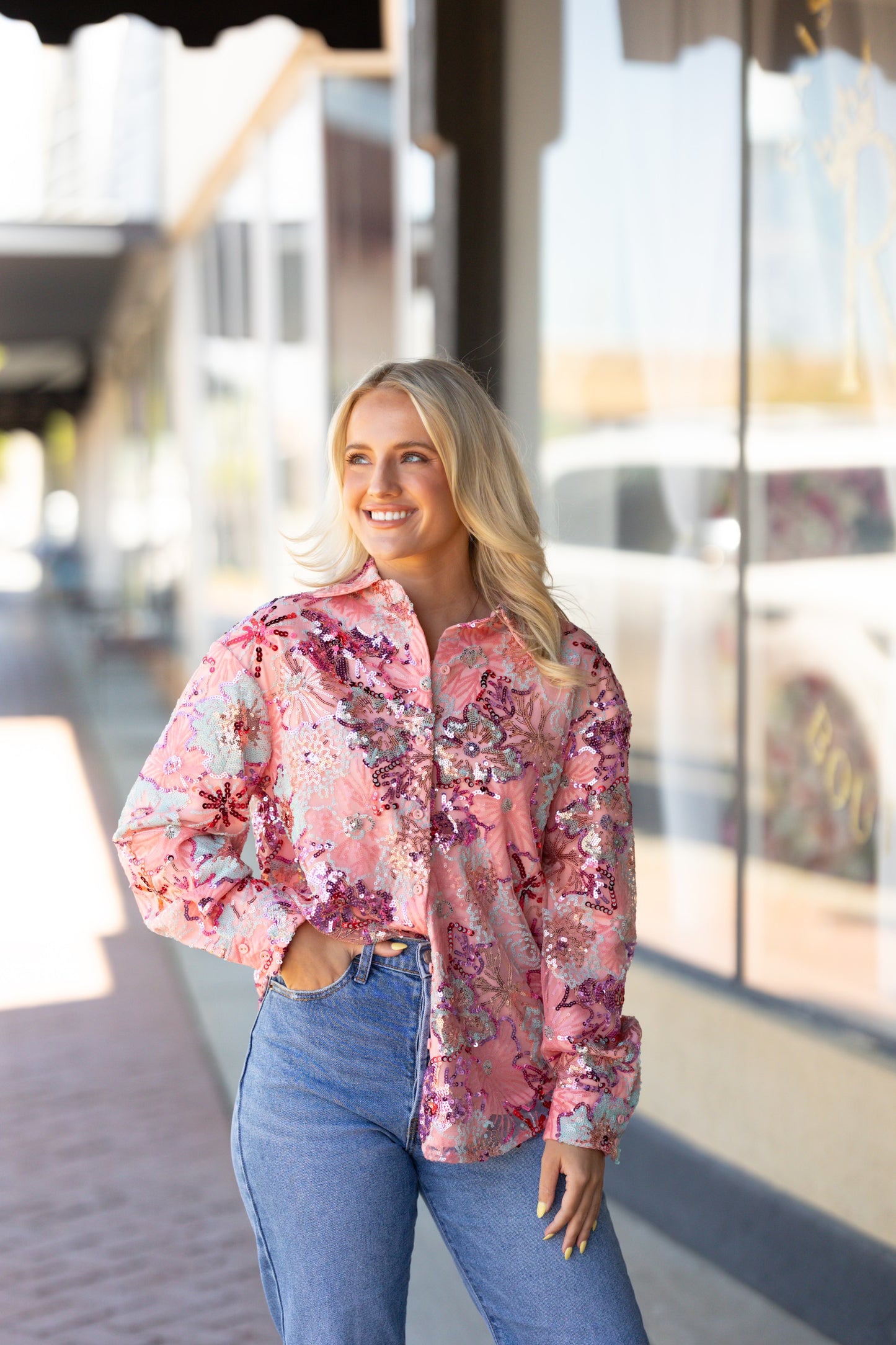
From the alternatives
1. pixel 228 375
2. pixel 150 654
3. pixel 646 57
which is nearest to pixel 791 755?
pixel 646 57

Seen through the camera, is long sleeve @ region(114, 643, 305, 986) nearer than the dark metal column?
Yes

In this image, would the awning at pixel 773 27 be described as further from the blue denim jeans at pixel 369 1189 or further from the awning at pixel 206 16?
the blue denim jeans at pixel 369 1189

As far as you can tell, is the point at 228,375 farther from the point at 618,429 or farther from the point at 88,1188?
the point at 88,1188

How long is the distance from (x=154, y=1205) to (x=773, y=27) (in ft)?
12.0

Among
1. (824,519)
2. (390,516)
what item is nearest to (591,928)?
(390,516)

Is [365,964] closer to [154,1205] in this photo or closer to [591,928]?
[591,928]

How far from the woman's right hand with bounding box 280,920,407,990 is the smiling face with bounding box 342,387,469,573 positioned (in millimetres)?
554

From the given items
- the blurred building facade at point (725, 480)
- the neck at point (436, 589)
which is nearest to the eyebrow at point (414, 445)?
the neck at point (436, 589)

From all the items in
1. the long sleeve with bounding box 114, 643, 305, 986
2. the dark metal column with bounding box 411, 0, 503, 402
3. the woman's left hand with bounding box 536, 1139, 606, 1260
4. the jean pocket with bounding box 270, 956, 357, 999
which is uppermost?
the dark metal column with bounding box 411, 0, 503, 402

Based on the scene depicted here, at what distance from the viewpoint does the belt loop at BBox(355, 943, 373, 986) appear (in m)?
2.07

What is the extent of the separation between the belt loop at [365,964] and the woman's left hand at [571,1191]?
1.14 ft

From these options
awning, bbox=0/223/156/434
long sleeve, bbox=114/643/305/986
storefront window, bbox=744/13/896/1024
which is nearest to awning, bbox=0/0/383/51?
storefront window, bbox=744/13/896/1024

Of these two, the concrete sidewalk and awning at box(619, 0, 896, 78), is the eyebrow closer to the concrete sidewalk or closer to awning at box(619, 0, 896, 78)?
awning at box(619, 0, 896, 78)

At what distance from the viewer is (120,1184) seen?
4523 millimetres
